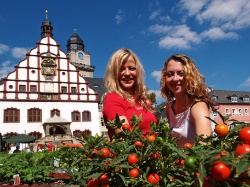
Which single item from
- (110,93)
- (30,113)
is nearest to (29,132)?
(30,113)

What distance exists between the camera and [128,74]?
2.76m

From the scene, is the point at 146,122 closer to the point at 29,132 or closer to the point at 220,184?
the point at 220,184

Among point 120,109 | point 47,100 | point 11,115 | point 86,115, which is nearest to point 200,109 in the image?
point 120,109

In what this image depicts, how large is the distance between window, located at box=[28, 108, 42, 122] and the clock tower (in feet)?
94.2

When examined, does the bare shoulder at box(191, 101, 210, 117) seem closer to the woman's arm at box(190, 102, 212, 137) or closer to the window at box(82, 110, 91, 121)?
the woman's arm at box(190, 102, 212, 137)

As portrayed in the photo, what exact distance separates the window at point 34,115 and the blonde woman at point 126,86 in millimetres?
30385

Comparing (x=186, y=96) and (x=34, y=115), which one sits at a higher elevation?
(x=34, y=115)

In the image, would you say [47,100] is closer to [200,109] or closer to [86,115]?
[86,115]

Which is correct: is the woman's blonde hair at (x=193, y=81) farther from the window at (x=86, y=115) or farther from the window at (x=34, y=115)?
the window at (x=86, y=115)

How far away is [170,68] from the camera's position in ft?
8.02

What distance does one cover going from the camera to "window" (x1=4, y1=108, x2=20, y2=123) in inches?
1184

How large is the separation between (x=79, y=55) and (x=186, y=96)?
59.5m

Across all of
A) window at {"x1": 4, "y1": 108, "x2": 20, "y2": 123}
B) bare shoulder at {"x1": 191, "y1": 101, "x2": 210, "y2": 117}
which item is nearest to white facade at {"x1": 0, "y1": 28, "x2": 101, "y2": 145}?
window at {"x1": 4, "y1": 108, "x2": 20, "y2": 123}

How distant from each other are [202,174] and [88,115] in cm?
3347
